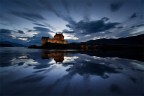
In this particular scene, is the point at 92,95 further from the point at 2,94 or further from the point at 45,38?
the point at 45,38

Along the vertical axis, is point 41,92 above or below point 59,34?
below

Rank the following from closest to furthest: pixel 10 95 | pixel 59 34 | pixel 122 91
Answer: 1. pixel 10 95
2. pixel 122 91
3. pixel 59 34

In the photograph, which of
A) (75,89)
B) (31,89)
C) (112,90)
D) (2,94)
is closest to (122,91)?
(112,90)

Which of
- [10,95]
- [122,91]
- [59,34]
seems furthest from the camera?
[59,34]

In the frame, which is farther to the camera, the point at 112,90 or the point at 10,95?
the point at 112,90

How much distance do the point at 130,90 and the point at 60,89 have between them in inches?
139

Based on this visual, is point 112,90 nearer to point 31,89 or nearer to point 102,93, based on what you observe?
point 102,93

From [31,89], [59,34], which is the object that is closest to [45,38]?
[59,34]

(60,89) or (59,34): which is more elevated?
(59,34)

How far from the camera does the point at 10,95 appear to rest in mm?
5426

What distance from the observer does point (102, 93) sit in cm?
571

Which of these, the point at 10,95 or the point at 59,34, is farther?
the point at 59,34

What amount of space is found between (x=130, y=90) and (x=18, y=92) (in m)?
5.47

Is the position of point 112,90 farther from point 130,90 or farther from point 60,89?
point 60,89
